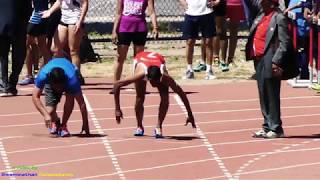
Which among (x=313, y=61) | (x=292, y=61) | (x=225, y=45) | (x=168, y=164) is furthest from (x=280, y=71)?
(x=225, y=45)

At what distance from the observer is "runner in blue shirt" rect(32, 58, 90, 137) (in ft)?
35.9

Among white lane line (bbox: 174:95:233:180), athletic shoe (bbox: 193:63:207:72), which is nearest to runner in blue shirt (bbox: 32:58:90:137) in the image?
white lane line (bbox: 174:95:233:180)

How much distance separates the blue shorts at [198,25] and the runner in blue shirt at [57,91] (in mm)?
4818

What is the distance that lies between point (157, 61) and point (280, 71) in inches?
53.1

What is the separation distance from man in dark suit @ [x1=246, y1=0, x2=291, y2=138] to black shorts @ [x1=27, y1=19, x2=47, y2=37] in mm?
4070

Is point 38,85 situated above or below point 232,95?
above

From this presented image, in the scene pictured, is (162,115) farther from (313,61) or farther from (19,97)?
(313,61)

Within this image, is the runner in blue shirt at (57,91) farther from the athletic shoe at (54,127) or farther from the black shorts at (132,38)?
the black shorts at (132,38)

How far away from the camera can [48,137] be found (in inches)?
448

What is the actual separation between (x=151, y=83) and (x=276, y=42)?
144cm

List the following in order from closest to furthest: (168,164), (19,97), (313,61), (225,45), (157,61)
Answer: (168,164) → (157,61) → (19,97) → (313,61) → (225,45)

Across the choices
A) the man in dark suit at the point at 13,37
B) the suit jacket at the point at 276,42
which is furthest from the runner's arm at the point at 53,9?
the suit jacket at the point at 276,42

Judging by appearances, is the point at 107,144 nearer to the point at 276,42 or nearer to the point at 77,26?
the point at 276,42

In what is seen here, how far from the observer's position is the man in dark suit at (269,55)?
36.5 ft
